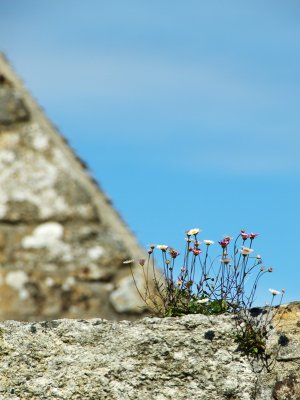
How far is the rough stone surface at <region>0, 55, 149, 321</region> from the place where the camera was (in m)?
4.48

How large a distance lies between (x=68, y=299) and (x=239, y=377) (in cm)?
142

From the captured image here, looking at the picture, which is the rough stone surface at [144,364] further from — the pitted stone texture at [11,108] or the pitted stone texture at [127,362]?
the pitted stone texture at [11,108]

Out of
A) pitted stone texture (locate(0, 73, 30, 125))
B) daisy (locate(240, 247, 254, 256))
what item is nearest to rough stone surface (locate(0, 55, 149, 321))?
pitted stone texture (locate(0, 73, 30, 125))

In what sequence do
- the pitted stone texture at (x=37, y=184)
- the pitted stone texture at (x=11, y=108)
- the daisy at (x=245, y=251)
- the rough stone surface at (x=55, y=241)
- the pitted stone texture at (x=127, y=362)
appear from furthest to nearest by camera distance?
the pitted stone texture at (x=11, y=108)
the pitted stone texture at (x=37, y=184)
the rough stone surface at (x=55, y=241)
the daisy at (x=245, y=251)
the pitted stone texture at (x=127, y=362)

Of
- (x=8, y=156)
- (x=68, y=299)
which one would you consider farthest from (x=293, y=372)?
(x=8, y=156)

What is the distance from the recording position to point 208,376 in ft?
10.9

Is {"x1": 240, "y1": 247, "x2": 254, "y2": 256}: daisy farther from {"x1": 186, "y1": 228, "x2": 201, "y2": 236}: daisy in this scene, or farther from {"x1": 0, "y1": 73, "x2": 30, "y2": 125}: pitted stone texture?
{"x1": 0, "y1": 73, "x2": 30, "y2": 125}: pitted stone texture

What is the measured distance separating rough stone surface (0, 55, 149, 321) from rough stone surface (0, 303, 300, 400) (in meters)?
0.88

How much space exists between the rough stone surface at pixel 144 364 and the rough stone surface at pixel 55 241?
88 cm

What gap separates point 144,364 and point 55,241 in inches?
54.1

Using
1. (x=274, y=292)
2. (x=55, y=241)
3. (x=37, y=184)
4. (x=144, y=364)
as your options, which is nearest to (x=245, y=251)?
(x=274, y=292)

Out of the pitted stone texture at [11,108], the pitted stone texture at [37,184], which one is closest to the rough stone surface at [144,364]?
the pitted stone texture at [37,184]

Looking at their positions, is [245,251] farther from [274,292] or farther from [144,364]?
[144,364]

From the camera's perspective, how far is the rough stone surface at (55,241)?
448 cm
